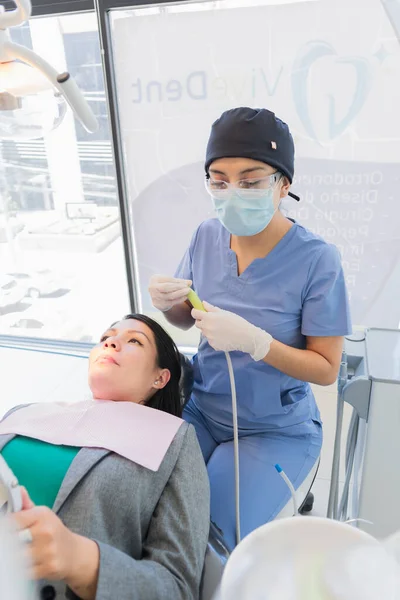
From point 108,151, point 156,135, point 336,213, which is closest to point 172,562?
point 336,213

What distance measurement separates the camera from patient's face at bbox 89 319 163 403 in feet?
4.00

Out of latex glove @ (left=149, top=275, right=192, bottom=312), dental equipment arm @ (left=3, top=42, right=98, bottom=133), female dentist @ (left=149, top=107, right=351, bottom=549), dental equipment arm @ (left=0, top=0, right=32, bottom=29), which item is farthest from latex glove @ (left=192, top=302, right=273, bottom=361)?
dental equipment arm @ (left=0, top=0, right=32, bottom=29)

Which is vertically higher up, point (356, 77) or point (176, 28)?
point (176, 28)

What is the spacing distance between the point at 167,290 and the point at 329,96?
156cm

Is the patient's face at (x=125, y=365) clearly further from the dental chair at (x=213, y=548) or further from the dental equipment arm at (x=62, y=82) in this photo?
the dental equipment arm at (x=62, y=82)

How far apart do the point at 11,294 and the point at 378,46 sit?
271 centimetres

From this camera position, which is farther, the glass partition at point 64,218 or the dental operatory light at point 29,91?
the glass partition at point 64,218

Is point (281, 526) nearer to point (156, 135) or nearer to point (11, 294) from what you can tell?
point (156, 135)

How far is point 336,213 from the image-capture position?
2543 mm

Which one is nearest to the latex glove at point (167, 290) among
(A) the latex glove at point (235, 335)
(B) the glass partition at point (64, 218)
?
(A) the latex glove at point (235, 335)

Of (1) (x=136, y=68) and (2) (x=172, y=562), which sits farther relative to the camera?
(1) (x=136, y=68)

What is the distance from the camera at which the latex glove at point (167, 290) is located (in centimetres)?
128

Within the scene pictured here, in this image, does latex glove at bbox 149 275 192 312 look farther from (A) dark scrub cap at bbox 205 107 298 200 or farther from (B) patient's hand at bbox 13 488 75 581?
(B) patient's hand at bbox 13 488 75 581

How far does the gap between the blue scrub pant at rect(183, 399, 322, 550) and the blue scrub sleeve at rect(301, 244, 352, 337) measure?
0.29 meters
